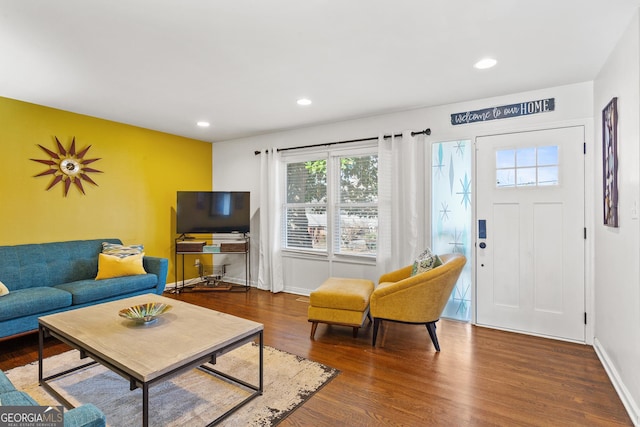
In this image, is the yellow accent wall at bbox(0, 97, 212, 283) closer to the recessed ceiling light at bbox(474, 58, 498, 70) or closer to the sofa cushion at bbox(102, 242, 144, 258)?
the sofa cushion at bbox(102, 242, 144, 258)

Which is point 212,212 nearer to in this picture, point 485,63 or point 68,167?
point 68,167

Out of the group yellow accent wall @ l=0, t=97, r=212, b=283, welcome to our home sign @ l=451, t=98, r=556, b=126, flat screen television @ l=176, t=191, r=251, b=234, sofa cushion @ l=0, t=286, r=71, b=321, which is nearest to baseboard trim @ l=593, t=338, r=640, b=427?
welcome to our home sign @ l=451, t=98, r=556, b=126

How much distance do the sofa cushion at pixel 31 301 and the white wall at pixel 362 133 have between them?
8.99 ft

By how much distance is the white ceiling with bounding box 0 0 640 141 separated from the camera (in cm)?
202

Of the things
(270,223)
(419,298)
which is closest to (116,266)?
(270,223)

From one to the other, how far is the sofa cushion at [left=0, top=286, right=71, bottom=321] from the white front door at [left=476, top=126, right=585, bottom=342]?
4.29 metres

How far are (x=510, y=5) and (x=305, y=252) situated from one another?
376 centimetres

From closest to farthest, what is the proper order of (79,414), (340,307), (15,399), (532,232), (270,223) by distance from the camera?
(79,414), (15,399), (340,307), (532,232), (270,223)

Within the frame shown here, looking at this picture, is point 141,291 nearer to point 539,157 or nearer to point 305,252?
point 305,252

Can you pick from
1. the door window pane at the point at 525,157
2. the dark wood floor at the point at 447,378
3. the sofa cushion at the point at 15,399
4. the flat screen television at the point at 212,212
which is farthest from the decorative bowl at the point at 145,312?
the door window pane at the point at 525,157

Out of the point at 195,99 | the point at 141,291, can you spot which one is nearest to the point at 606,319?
the point at 195,99

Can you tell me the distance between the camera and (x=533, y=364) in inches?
107

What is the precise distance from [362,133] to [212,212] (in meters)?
2.60

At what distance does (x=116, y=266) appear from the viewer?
3.85 m
